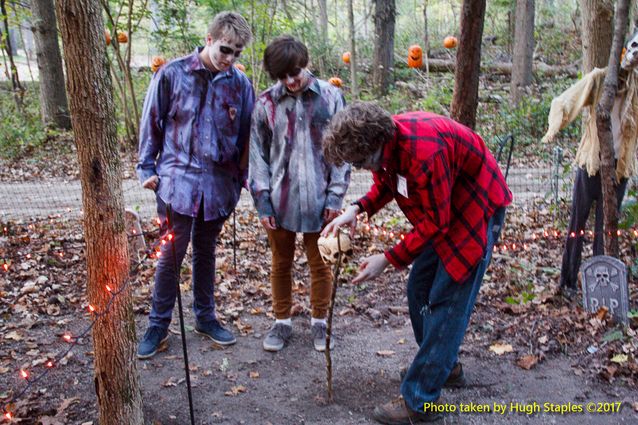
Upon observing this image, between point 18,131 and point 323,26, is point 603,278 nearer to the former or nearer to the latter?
point 18,131

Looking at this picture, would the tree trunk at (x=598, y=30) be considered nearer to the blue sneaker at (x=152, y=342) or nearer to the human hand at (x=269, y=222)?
the human hand at (x=269, y=222)

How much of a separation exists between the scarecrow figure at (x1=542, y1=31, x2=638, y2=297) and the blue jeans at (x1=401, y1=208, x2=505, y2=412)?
1674 millimetres

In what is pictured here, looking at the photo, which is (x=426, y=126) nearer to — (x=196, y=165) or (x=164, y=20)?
(x=196, y=165)

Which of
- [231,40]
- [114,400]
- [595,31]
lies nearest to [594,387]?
[114,400]

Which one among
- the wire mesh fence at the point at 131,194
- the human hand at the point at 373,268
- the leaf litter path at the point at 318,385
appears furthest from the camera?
the wire mesh fence at the point at 131,194

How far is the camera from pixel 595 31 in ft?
17.7

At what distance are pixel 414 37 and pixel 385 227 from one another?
13.3 metres

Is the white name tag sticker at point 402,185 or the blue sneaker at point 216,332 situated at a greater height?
the white name tag sticker at point 402,185

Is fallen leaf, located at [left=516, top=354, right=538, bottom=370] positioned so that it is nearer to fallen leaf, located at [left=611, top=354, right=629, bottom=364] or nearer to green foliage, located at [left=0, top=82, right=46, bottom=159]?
fallen leaf, located at [left=611, top=354, right=629, bottom=364]

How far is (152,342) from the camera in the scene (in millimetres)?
3945

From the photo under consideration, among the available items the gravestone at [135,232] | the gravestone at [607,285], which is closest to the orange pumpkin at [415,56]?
the gravestone at [135,232]

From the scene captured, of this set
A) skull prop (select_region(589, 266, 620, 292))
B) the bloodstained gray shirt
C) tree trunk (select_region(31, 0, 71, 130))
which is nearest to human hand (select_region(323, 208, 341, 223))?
the bloodstained gray shirt

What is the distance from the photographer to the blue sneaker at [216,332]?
4179mm

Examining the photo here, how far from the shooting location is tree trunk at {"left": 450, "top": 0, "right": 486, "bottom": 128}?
474 cm
